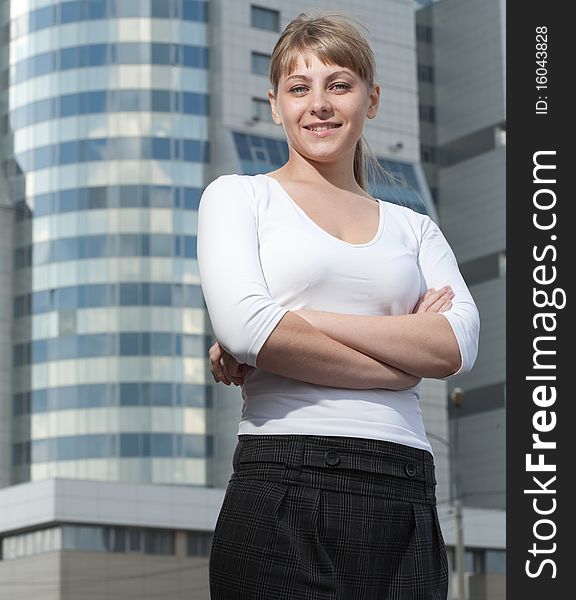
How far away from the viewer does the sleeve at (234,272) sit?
6.15 ft

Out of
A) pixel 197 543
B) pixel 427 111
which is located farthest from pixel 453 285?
pixel 427 111

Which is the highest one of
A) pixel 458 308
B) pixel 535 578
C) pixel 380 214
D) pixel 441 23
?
pixel 441 23

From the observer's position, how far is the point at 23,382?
159 feet

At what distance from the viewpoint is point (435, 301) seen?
2.07m

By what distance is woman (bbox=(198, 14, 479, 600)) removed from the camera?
1.84 metres

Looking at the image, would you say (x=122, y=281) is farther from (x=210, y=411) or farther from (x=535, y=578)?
(x=535, y=578)

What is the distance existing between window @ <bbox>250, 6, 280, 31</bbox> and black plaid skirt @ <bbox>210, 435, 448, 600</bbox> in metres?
49.8

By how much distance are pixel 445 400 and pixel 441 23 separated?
64.0 ft

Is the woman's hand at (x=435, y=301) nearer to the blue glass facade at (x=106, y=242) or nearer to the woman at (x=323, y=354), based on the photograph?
the woman at (x=323, y=354)

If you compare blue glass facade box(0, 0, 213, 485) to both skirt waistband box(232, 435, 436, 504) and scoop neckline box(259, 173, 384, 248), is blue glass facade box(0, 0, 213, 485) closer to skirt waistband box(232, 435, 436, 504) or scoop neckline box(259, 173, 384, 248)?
scoop neckline box(259, 173, 384, 248)

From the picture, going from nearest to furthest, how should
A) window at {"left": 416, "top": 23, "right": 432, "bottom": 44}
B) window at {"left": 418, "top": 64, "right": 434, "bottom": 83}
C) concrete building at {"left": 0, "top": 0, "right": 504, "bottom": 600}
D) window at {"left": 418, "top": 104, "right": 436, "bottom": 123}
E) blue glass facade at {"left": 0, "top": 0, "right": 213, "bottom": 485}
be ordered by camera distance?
concrete building at {"left": 0, "top": 0, "right": 504, "bottom": 600} < blue glass facade at {"left": 0, "top": 0, "right": 213, "bottom": 485} < window at {"left": 418, "top": 104, "right": 436, "bottom": 123} < window at {"left": 418, "top": 64, "right": 434, "bottom": 83} < window at {"left": 416, "top": 23, "right": 432, "bottom": 44}

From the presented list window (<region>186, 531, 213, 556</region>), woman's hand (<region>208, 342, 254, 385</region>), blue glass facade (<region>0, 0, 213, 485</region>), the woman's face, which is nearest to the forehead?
the woman's face

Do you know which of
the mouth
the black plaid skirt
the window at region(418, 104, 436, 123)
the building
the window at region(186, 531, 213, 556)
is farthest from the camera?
the window at region(418, 104, 436, 123)

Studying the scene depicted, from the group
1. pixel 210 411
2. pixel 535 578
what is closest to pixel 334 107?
pixel 535 578
